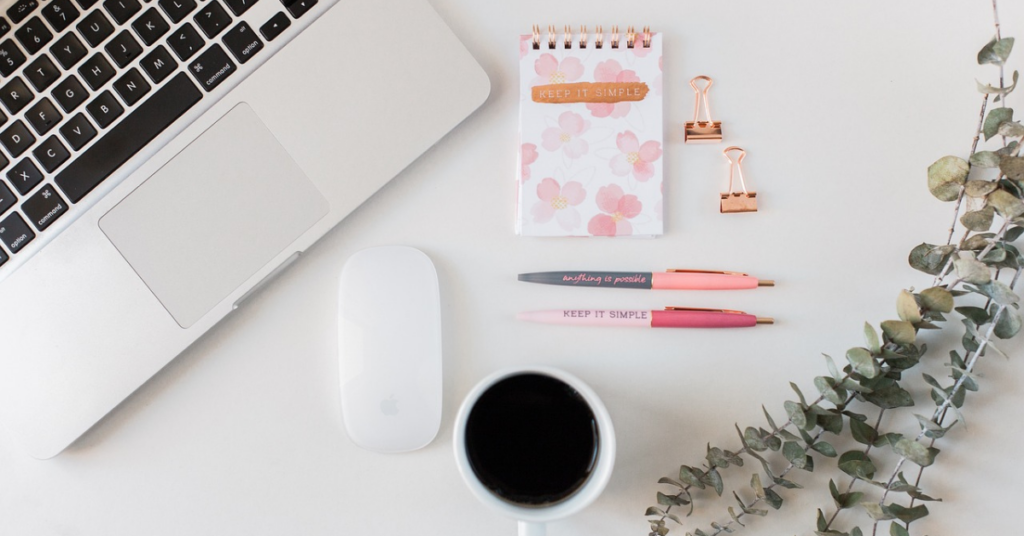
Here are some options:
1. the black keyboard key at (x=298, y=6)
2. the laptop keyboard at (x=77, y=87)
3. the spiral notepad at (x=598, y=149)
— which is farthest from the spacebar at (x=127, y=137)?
the spiral notepad at (x=598, y=149)

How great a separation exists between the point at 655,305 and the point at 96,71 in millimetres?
512

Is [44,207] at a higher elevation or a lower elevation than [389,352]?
higher

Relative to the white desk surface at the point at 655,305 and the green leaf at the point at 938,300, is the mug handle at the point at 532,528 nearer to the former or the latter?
the white desk surface at the point at 655,305

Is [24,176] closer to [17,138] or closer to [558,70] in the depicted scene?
[17,138]

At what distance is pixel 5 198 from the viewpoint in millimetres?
537

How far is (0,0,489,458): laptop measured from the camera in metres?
0.54

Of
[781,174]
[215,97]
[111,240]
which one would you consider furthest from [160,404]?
[781,174]

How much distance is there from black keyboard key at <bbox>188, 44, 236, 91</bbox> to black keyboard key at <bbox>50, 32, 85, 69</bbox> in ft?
0.28

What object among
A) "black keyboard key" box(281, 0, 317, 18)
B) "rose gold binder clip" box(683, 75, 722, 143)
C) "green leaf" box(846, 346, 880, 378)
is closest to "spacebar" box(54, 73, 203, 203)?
"black keyboard key" box(281, 0, 317, 18)

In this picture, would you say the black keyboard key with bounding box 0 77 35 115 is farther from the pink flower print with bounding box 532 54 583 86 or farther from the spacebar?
the pink flower print with bounding box 532 54 583 86

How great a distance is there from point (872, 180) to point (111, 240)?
674 millimetres

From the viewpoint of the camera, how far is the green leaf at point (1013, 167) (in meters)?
0.51

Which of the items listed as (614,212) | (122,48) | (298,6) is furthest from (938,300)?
(122,48)

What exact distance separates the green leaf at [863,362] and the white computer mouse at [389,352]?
34 centimetres
